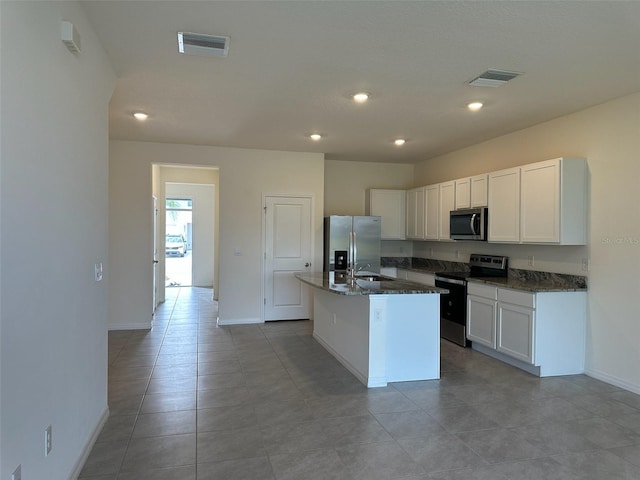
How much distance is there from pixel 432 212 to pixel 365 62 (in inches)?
145

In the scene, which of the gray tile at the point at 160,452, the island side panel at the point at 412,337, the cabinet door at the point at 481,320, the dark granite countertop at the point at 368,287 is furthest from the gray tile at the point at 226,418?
the cabinet door at the point at 481,320

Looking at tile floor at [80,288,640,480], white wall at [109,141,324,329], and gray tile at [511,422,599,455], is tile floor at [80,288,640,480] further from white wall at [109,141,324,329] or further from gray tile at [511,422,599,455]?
white wall at [109,141,324,329]

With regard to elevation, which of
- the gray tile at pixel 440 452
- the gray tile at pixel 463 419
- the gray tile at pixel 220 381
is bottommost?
the gray tile at pixel 440 452

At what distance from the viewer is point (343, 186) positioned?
24.0 feet

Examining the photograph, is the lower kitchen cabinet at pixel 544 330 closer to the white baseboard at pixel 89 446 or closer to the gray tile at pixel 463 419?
the gray tile at pixel 463 419

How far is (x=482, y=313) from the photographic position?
4859 millimetres

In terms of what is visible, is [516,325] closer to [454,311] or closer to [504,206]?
[454,311]

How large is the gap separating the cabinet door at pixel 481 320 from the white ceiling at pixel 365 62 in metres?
2.05

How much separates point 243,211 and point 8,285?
4.90 meters

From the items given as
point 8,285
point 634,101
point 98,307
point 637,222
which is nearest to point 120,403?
point 98,307

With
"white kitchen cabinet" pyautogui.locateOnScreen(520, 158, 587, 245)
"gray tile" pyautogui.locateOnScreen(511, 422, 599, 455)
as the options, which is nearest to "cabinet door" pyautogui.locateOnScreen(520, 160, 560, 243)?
"white kitchen cabinet" pyautogui.locateOnScreen(520, 158, 587, 245)

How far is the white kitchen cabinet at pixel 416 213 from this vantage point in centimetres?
675

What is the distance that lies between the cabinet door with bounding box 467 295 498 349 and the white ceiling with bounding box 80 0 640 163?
2055 mm

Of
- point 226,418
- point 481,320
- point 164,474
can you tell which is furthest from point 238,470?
point 481,320
